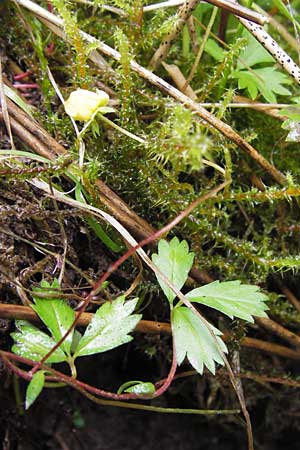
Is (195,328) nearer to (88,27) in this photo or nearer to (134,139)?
(134,139)

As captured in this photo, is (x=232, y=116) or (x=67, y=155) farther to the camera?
(x=232, y=116)

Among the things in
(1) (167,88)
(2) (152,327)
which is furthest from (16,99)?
(2) (152,327)

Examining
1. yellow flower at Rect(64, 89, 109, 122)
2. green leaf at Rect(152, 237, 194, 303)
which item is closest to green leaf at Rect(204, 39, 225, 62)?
yellow flower at Rect(64, 89, 109, 122)

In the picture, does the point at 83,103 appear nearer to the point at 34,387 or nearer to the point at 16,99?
the point at 16,99

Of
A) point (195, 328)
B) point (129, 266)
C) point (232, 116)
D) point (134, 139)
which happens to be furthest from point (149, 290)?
point (232, 116)

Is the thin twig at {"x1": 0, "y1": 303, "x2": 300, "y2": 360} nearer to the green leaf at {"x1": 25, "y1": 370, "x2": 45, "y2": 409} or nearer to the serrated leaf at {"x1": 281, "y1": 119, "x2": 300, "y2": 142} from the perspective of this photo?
the green leaf at {"x1": 25, "y1": 370, "x2": 45, "y2": 409}

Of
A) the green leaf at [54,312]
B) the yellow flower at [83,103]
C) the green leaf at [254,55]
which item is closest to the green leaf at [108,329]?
the green leaf at [54,312]

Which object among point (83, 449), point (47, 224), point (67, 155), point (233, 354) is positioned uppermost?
point (67, 155)

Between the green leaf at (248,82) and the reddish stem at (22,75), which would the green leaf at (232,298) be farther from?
the reddish stem at (22,75)
